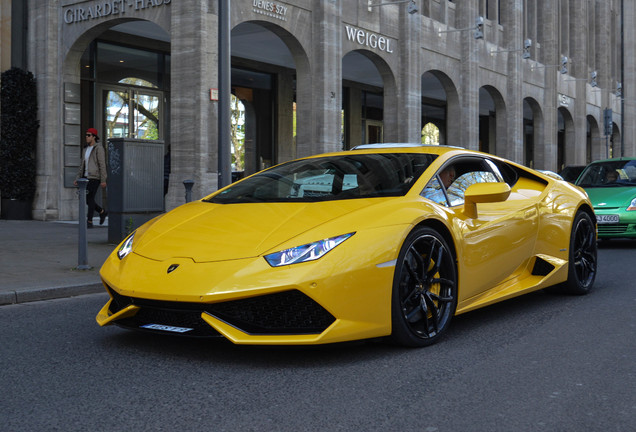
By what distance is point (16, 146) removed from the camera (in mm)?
16281

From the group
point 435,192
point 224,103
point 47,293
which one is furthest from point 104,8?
point 435,192

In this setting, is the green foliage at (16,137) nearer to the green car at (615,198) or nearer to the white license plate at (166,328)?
the green car at (615,198)

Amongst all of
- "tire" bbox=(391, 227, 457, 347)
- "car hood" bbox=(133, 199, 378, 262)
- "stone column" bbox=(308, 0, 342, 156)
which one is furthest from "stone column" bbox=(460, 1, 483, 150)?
"car hood" bbox=(133, 199, 378, 262)

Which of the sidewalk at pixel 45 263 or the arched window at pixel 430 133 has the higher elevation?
the arched window at pixel 430 133

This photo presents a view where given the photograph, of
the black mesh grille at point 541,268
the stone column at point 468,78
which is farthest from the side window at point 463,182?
the stone column at point 468,78

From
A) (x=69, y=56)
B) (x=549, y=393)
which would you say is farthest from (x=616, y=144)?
(x=549, y=393)

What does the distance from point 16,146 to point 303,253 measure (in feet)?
45.7

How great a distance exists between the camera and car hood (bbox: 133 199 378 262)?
4.18 m

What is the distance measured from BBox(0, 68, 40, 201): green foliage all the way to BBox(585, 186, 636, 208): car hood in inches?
456

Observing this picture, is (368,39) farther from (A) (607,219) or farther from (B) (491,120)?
(B) (491,120)

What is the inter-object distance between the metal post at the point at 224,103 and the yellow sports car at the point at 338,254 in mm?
4594

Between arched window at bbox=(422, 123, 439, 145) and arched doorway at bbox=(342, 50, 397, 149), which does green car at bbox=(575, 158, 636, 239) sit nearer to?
arched doorway at bbox=(342, 50, 397, 149)

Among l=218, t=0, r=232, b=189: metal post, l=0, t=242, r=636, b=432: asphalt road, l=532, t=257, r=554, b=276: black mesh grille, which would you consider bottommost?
l=0, t=242, r=636, b=432: asphalt road

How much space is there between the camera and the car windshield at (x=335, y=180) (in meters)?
4.93
